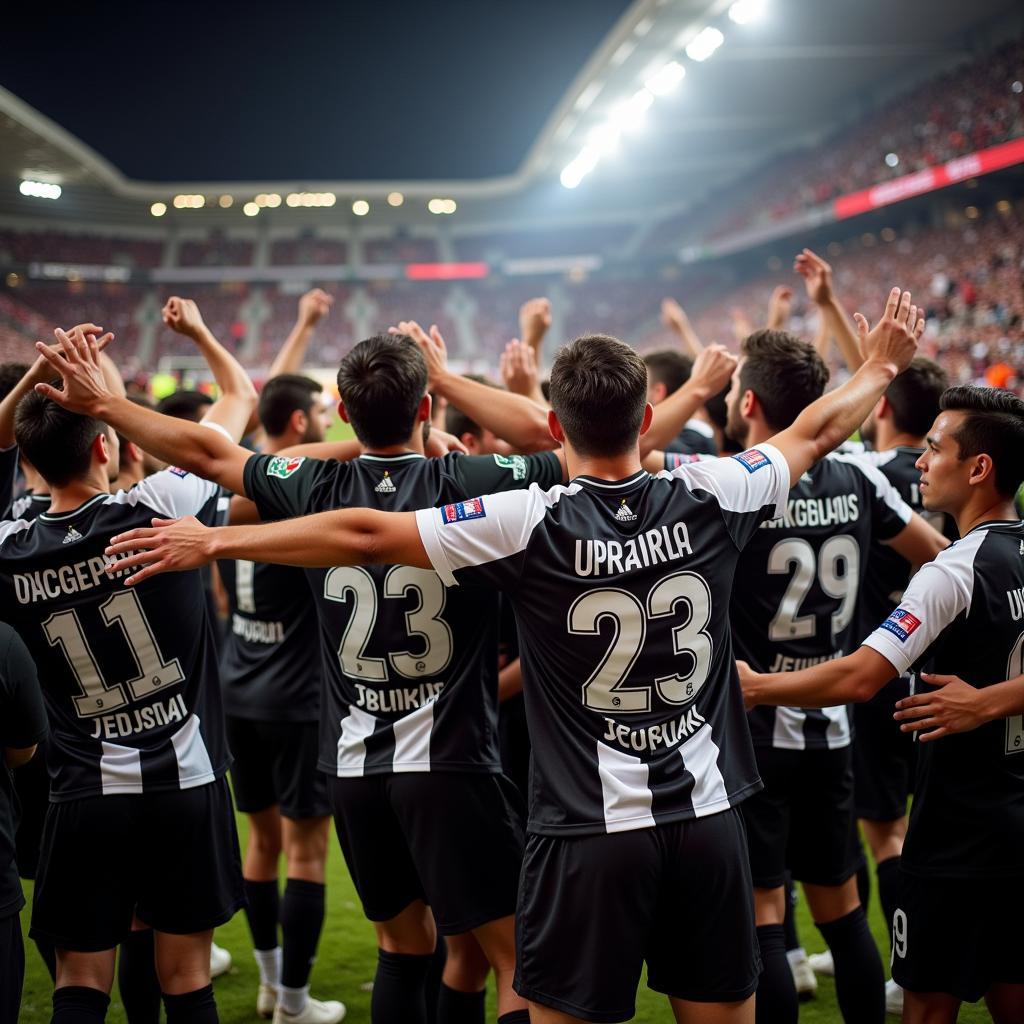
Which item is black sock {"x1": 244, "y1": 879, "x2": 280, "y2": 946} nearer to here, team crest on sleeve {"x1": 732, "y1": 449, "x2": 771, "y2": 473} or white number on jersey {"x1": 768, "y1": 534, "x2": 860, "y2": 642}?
white number on jersey {"x1": 768, "y1": 534, "x2": 860, "y2": 642}

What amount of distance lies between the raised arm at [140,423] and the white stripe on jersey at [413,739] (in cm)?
88

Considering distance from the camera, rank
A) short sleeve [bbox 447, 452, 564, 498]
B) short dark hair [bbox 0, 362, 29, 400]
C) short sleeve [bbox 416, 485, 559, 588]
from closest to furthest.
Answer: short sleeve [bbox 416, 485, 559, 588]
short sleeve [bbox 447, 452, 564, 498]
short dark hair [bbox 0, 362, 29, 400]

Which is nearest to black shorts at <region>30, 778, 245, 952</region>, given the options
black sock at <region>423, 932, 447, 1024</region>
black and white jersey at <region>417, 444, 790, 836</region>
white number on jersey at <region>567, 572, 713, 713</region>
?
black sock at <region>423, 932, 447, 1024</region>

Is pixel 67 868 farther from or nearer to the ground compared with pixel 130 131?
nearer to the ground

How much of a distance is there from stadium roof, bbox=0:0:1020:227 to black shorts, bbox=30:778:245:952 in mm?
27398

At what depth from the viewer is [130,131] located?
137 feet

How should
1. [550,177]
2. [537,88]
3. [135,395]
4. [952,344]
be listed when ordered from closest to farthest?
[135,395] < [952,344] < [537,88] < [550,177]

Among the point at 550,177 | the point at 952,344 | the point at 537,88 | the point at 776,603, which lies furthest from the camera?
the point at 550,177

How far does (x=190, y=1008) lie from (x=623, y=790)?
1701 mm

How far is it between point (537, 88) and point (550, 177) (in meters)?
7.51

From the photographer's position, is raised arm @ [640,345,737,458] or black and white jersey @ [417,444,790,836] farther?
raised arm @ [640,345,737,458]

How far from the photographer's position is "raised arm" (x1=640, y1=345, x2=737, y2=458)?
131 inches

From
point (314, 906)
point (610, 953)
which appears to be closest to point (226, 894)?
point (314, 906)

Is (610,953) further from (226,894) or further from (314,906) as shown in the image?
(314,906)
